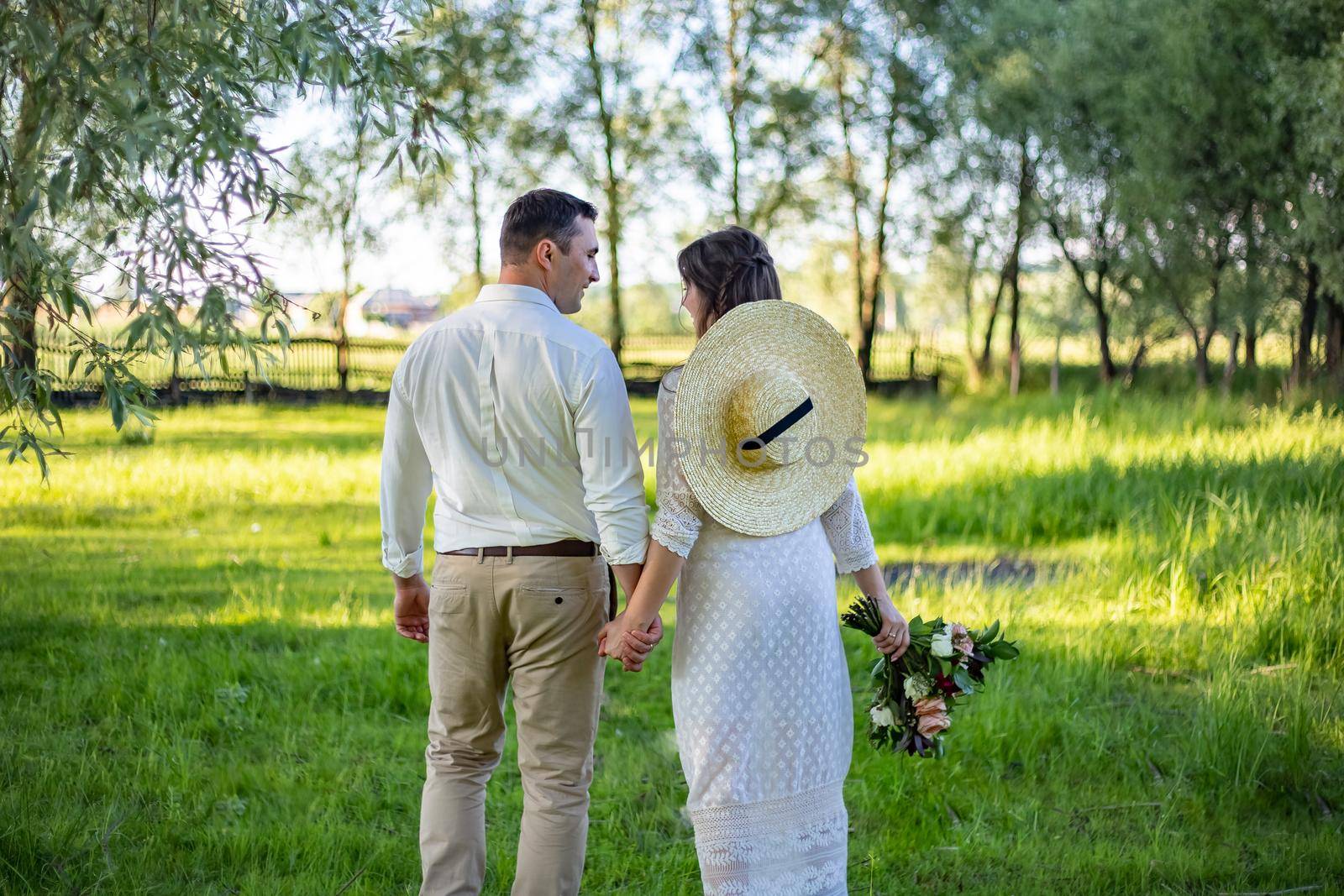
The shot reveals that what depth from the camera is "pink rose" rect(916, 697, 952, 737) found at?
334 centimetres

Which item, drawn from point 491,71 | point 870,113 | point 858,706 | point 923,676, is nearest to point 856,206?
point 870,113

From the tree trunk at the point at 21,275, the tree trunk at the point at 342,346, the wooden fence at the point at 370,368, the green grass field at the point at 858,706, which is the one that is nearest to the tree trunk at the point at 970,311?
the wooden fence at the point at 370,368

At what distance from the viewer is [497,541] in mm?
3014

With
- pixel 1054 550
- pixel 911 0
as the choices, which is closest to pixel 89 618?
pixel 1054 550

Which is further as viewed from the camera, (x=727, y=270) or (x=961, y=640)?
(x=961, y=640)

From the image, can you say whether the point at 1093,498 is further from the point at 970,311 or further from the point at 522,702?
the point at 970,311

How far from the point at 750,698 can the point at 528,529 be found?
734 millimetres

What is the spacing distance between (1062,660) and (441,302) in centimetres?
2255

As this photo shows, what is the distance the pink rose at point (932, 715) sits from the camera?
3.34 m

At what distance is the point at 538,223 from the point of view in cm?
301

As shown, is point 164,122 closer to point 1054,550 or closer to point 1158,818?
point 1158,818

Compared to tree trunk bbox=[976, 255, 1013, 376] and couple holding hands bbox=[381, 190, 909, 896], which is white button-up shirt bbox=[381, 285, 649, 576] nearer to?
couple holding hands bbox=[381, 190, 909, 896]

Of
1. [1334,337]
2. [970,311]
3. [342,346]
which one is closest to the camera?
[1334,337]

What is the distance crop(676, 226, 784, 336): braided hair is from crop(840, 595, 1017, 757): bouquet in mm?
940
